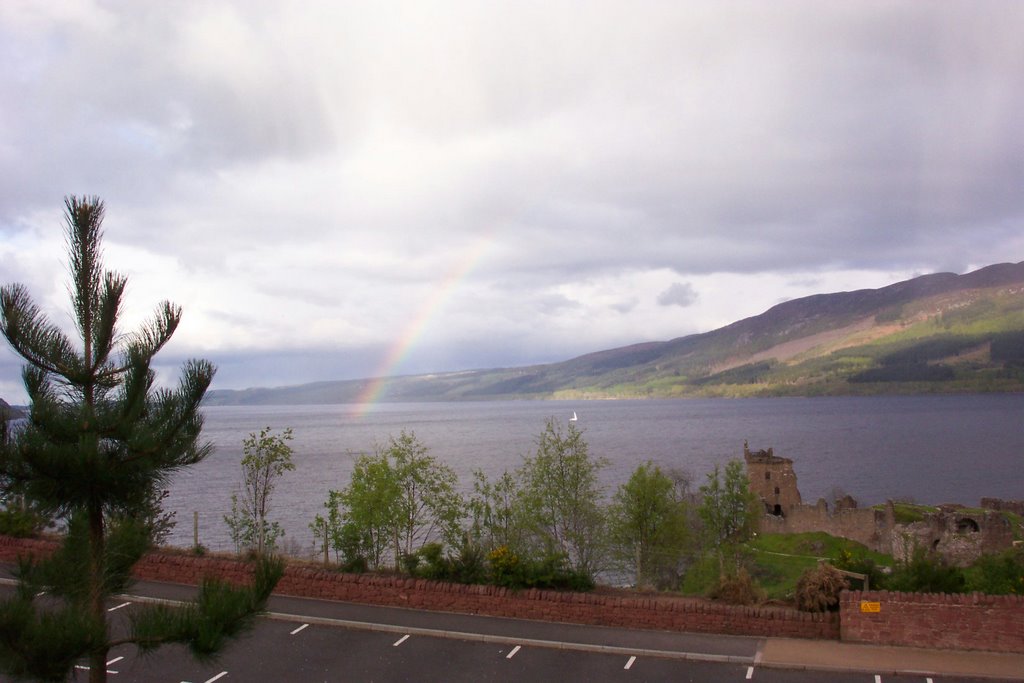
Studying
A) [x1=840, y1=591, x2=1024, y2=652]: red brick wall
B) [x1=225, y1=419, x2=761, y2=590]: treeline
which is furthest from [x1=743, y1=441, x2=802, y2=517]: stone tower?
[x1=840, y1=591, x2=1024, y2=652]: red brick wall

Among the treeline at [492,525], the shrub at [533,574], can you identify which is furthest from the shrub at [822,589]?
the shrub at [533,574]

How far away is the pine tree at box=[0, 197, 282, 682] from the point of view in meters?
7.81

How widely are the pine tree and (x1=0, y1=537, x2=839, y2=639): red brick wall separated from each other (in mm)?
7463

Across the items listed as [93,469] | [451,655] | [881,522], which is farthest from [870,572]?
[881,522]

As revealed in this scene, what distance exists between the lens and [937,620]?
629 inches

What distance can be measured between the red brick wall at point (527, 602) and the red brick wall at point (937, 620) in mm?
638

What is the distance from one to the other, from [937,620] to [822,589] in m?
2.11

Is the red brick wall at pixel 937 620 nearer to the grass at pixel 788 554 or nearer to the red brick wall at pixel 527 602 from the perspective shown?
the red brick wall at pixel 527 602

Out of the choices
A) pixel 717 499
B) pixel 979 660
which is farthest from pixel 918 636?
pixel 717 499

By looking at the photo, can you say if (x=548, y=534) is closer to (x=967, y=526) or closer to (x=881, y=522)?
(x=967, y=526)

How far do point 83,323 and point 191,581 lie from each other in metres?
13.1

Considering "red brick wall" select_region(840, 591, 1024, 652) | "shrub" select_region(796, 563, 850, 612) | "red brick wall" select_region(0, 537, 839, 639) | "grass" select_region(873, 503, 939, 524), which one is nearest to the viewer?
"red brick wall" select_region(840, 591, 1024, 652)

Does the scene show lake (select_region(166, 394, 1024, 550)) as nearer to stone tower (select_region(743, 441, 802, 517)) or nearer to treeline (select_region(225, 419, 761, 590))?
treeline (select_region(225, 419, 761, 590))

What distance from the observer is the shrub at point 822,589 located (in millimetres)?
17000
